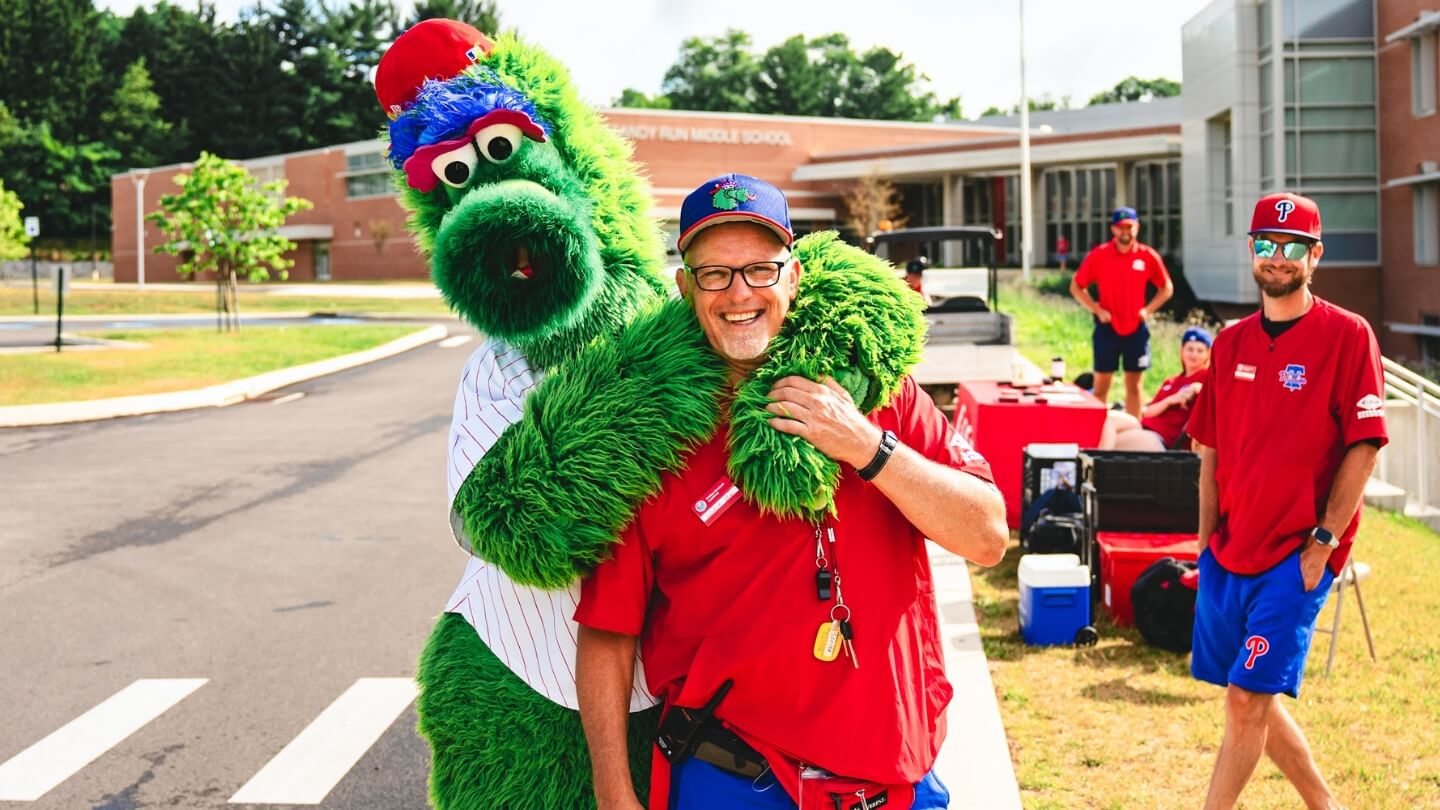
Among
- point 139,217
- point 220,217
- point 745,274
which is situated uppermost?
point 139,217

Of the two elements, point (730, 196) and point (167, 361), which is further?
point (167, 361)

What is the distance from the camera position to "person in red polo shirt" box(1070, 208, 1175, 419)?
11641 mm

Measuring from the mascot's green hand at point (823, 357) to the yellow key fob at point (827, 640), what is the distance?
0.65ft

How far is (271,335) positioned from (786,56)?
239 ft

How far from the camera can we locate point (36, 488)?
12109 millimetres

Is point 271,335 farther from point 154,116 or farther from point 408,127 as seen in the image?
point 154,116

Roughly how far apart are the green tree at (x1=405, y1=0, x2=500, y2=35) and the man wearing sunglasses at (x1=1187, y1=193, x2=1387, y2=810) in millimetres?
82051

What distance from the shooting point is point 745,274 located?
240 cm

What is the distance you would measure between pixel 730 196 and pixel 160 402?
18.1 m

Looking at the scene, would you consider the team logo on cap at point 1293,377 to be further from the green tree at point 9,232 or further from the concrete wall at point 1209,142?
the green tree at point 9,232

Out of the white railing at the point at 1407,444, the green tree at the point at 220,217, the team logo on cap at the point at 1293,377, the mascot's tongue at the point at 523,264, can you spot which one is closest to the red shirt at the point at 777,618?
the mascot's tongue at the point at 523,264

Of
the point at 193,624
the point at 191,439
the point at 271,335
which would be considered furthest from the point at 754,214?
the point at 271,335

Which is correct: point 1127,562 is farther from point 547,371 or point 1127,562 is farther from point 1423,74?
point 1423,74

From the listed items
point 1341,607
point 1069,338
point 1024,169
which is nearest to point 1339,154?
point 1024,169
